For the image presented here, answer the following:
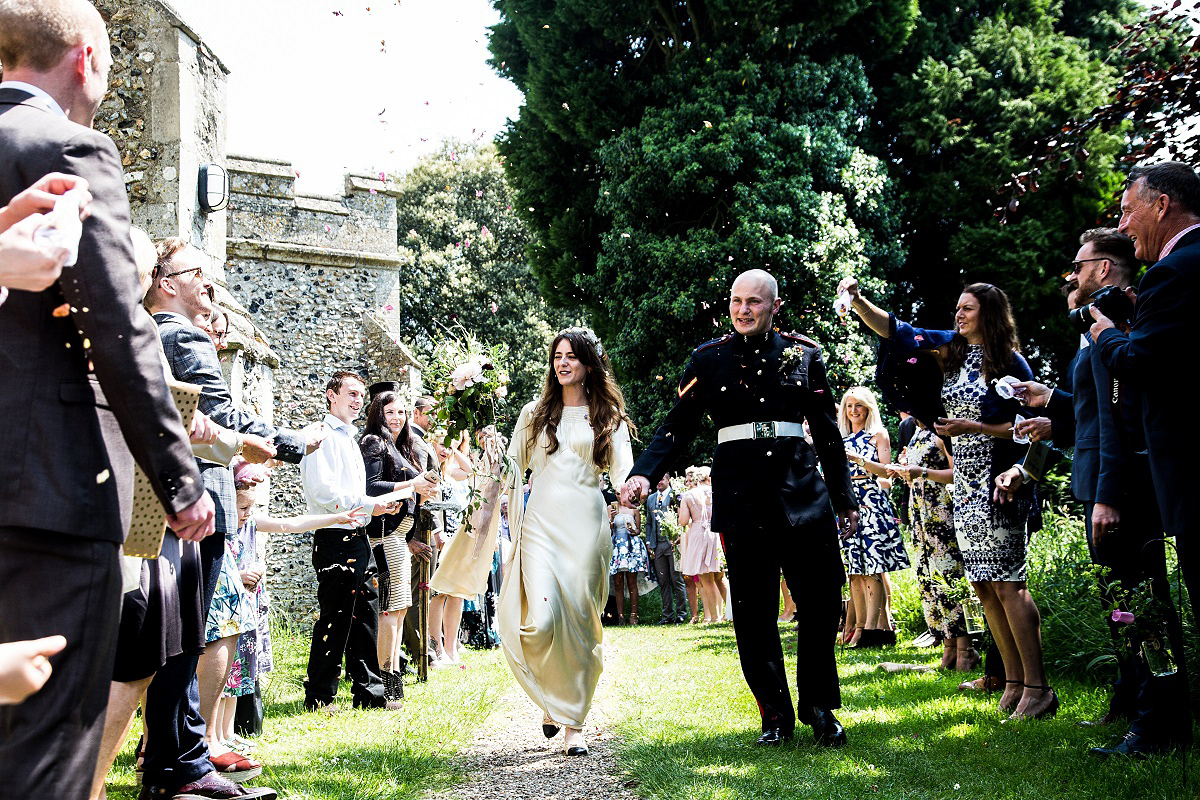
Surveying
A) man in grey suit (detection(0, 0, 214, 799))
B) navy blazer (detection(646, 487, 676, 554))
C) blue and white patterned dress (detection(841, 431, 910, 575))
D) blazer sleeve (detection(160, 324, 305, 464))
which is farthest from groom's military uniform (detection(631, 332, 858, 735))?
navy blazer (detection(646, 487, 676, 554))

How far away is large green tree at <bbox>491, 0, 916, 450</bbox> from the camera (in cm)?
1989

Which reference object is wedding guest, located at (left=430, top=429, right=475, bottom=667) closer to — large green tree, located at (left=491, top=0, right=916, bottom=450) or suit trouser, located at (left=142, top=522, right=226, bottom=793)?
suit trouser, located at (left=142, top=522, right=226, bottom=793)

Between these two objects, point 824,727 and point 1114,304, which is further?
point 824,727

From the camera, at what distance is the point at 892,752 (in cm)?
545

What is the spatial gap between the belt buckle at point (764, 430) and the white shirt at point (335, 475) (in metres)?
2.92

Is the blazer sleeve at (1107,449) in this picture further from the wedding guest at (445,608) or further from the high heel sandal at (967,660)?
the wedding guest at (445,608)

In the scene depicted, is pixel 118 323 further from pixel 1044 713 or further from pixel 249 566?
pixel 1044 713

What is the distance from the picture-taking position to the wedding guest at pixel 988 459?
19.7 ft

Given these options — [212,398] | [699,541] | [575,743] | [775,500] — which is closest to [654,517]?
[699,541]

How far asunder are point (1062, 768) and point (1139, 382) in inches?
75.3

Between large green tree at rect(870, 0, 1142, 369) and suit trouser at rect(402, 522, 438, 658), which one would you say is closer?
suit trouser at rect(402, 522, 438, 658)

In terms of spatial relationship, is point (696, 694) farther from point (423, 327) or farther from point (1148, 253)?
point (423, 327)

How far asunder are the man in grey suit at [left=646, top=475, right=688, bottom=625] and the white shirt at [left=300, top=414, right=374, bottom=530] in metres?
11.0

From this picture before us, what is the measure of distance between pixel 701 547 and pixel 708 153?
26.1ft
